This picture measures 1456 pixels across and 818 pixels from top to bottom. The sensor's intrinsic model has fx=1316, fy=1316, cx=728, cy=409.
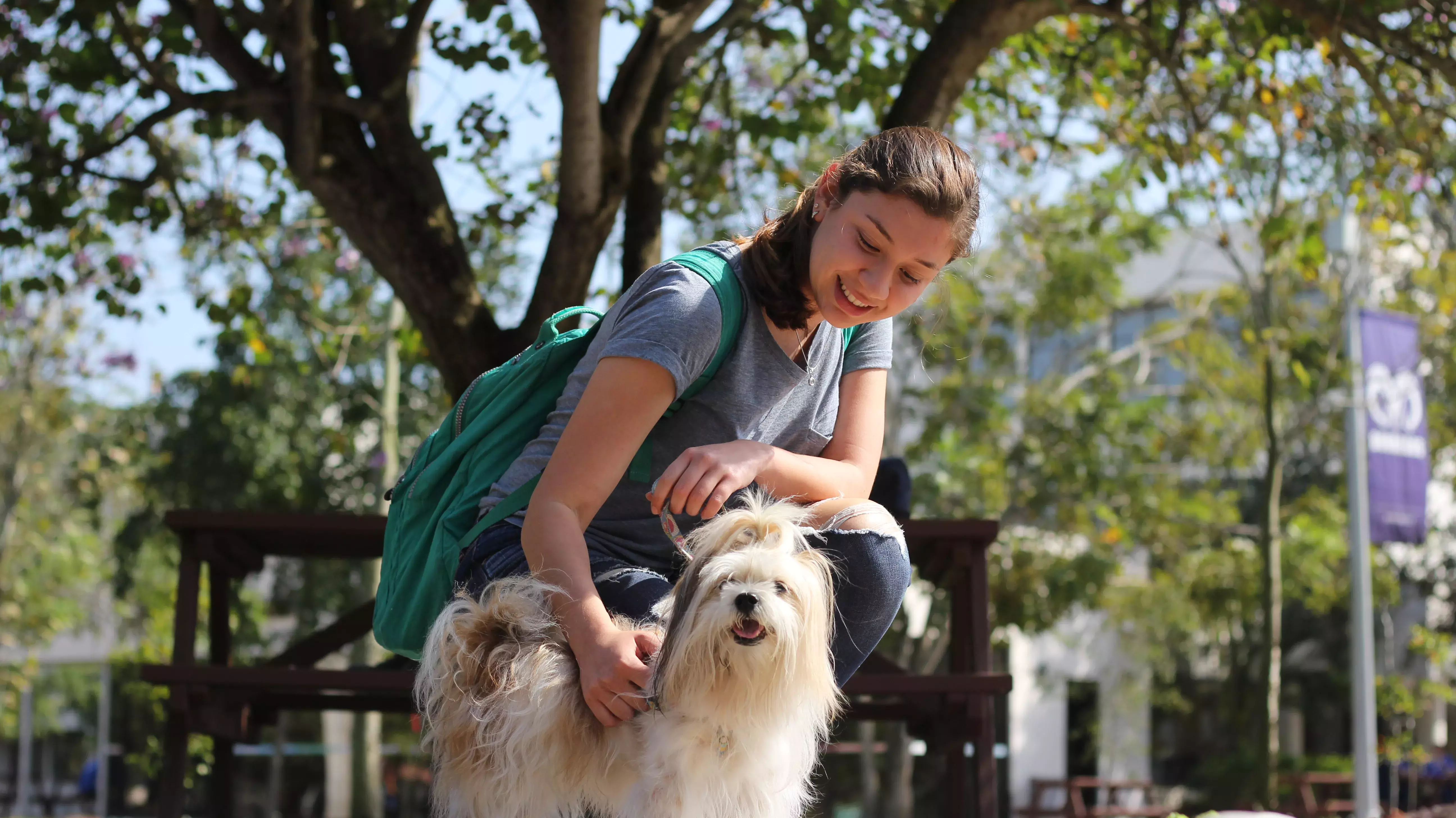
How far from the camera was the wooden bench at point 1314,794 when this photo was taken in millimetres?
17875

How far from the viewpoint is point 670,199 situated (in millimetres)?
7387

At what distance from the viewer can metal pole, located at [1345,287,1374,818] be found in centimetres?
1172

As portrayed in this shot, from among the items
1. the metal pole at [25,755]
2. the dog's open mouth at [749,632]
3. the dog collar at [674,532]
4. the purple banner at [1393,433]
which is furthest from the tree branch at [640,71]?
the metal pole at [25,755]

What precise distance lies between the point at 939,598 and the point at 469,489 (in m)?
11.6

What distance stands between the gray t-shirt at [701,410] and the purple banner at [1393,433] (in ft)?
31.9

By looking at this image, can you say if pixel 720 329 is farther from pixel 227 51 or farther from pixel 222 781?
pixel 227 51

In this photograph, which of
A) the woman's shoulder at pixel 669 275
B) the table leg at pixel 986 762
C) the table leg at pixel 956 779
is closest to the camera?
the woman's shoulder at pixel 669 275

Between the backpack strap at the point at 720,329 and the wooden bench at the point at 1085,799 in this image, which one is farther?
the wooden bench at the point at 1085,799

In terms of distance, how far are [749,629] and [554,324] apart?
2.92ft

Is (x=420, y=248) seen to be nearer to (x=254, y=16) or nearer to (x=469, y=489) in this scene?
(x=254, y=16)

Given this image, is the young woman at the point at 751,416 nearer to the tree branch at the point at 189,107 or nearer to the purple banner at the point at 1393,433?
the tree branch at the point at 189,107

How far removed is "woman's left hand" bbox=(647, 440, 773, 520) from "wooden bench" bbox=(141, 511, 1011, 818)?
1530 mm

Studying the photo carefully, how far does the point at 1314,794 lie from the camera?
70.8ft

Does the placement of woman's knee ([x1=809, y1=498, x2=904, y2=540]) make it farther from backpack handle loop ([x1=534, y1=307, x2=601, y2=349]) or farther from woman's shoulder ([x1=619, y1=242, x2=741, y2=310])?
backpack handle loop ([x1=534, y1=307, x2=601, y2=349])
